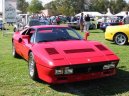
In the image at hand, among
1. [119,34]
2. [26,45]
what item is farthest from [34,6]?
[26,45]

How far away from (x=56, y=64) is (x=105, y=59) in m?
1.07

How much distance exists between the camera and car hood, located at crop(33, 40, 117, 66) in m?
6.00

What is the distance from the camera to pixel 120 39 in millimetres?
13547

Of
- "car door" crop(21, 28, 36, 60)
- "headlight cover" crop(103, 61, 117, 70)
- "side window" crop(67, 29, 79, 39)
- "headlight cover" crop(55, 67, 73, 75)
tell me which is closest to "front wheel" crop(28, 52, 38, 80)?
"car door" crop(21, 28, 36, 60)

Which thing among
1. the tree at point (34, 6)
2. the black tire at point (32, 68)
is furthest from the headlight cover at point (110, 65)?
the tree at point (34, 6)

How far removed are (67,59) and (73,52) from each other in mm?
402

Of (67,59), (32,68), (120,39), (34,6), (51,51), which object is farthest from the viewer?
(34,6)

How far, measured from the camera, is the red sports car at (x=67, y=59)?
5.89 m

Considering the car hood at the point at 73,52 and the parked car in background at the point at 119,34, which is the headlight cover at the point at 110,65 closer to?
the car hood at the point at 73,52

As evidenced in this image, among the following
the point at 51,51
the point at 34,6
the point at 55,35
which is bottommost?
the point at 51,51

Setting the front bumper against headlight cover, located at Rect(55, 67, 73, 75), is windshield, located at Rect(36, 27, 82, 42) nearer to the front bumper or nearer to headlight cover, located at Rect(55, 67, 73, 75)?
the front bumper

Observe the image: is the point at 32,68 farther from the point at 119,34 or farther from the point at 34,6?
the point at 34,6

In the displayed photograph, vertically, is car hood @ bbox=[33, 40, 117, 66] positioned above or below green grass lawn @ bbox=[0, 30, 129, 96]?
above

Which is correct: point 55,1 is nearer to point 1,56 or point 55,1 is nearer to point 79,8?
point 79,8
